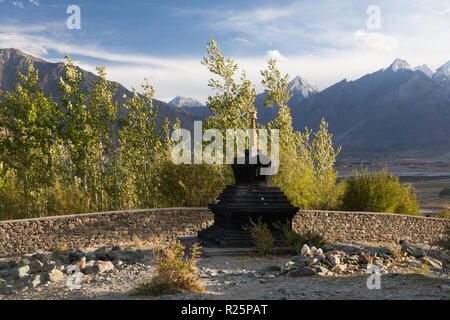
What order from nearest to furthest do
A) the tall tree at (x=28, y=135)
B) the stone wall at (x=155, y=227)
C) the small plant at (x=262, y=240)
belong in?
the small plant at (x=262, y=240), the stone wall at (x=155, y=227), the tall tree at (x=28, y=135)

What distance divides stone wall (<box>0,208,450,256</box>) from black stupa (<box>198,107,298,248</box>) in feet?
7.81

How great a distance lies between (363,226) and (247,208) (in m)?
7.56

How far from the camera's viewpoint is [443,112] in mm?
194875

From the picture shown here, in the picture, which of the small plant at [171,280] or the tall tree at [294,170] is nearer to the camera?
the small plant at [171,280]

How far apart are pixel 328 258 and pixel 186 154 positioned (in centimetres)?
1040

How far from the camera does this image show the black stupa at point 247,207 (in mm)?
13414

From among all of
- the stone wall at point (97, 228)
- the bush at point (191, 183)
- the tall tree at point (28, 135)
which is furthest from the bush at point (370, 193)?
the tall tree at point (28, 135)

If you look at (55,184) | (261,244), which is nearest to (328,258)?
(261,244)

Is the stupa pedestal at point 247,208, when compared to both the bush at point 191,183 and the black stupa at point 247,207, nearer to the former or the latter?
the black stupa at point 247,207

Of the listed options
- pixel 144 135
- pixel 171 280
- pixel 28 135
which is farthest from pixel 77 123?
pixel 171 280

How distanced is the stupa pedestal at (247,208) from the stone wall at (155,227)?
2.45 metres

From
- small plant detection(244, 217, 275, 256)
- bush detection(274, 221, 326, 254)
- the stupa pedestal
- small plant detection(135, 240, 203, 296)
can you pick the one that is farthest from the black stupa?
small plant detection(135, 240, 203, 296)

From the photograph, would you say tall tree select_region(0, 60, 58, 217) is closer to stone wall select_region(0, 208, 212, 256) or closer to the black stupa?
stone wall select_region(0, 208, 212, 256)
